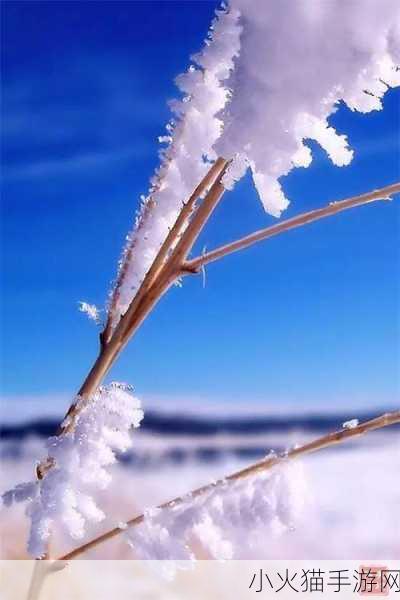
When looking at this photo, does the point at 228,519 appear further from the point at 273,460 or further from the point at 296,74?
the point at 296,74

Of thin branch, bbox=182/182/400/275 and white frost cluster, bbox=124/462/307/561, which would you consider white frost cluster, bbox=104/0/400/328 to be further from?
white frost cluster, bbox=124/462/307/561

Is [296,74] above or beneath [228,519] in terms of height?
above

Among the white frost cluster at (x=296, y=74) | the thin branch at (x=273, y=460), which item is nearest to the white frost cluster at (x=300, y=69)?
the white frost cluster at (x=296, y=74)

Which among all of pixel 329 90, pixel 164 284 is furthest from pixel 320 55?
pixel 164 284

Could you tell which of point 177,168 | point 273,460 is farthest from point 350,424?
point 177,168

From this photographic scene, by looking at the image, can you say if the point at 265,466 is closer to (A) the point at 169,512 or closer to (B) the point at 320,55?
(A) the point at 169,512
